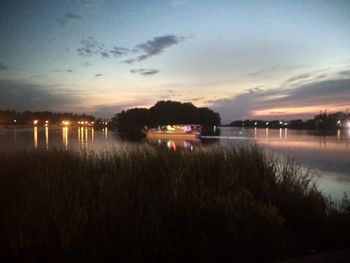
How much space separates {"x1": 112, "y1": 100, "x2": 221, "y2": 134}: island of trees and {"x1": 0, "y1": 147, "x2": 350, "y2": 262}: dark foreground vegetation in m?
132

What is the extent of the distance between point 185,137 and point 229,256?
101 m

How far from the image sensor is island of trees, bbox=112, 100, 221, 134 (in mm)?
144750

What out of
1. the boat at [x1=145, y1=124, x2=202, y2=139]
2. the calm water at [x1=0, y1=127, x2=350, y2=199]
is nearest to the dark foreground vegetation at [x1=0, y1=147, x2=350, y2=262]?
the calm water at [x1=0, y1=127, x2=350, y2=199]

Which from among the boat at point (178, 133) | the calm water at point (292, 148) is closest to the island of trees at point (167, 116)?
the boat at point (178, 133)

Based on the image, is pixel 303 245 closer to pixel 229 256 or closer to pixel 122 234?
pixel 229 256

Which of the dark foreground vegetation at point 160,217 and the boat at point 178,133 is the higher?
the dark foreground vegetation at point 160,217

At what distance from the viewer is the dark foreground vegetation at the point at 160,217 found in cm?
671

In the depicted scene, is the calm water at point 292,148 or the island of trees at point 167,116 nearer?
the calm water at point 292,148

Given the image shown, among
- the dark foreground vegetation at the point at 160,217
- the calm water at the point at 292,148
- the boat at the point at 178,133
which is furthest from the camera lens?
the boat at the point at 178,133

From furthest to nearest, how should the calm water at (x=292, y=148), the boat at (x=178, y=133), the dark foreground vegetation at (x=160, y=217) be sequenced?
1. the boat at (x=178, y=133)
2. the calm water at (x=292, y=148)
3. the dark foreground vegetation at (x=160, y=217)

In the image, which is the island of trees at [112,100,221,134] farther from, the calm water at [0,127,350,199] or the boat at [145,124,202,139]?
the calm water at [0,127,350,199]

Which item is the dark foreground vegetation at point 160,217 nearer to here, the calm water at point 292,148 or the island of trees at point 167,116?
the calm water at point 292,148

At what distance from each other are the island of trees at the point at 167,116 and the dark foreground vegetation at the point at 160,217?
434ft

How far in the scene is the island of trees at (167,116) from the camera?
475 ft
